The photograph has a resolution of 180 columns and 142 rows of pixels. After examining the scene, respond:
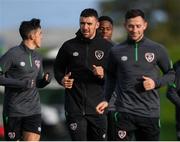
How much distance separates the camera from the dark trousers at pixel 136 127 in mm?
10391

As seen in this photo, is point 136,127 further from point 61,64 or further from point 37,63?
point 37,63

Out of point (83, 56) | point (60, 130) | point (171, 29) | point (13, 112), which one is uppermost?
point (83, 56)

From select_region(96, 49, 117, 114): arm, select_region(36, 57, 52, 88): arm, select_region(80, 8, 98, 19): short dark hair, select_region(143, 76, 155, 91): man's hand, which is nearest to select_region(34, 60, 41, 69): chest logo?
select_region(36, 57, 52, 88): arm

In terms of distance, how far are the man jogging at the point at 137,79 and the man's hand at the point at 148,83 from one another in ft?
0.18

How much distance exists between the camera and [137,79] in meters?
10.3

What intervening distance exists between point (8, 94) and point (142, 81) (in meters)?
2.35

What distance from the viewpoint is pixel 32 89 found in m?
11.7

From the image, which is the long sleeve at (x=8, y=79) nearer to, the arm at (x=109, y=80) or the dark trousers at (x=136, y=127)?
the arm at (x=109, y=80)

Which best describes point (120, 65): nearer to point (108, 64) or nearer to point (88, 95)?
point (108, 64)

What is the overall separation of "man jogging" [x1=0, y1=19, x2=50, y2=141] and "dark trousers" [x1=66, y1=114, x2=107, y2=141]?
59 centimetres

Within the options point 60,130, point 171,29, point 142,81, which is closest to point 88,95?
point 142,81

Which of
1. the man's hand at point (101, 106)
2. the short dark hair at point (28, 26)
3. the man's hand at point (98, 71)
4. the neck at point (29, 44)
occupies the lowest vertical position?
the man's hand at point (101, 106)

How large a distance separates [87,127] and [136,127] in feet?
4.13

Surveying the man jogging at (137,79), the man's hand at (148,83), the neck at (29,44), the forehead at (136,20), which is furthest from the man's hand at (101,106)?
the neck at (29,44)
